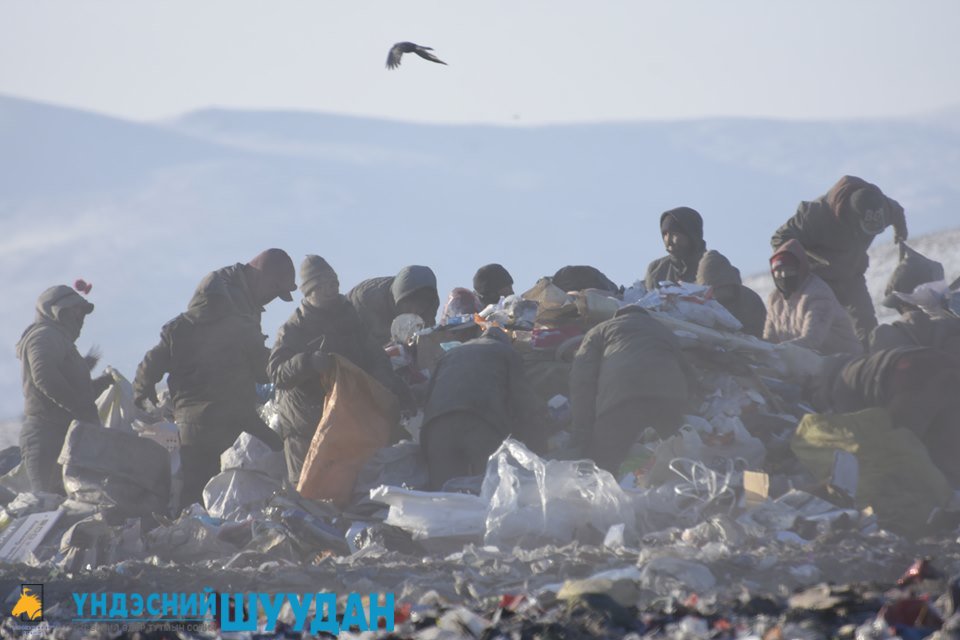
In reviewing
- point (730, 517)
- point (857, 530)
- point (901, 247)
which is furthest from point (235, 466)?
point (901, 247)

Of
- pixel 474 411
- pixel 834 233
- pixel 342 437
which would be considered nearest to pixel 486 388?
pixel 474 411

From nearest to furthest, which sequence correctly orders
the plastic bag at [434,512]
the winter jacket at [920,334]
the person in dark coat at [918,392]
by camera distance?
1. the plastic bag at [434,512]
2. the person in dark coat at [918,392]
3. the winter jacket at [920,334]

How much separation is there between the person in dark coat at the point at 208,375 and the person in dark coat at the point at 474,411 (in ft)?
5.32

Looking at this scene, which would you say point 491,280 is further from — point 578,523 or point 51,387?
point 578,523

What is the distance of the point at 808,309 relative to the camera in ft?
33.6

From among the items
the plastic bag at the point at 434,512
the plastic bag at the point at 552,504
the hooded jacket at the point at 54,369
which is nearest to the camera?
the plastic bag at the point at 552,504

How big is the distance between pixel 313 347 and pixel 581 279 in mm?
2679

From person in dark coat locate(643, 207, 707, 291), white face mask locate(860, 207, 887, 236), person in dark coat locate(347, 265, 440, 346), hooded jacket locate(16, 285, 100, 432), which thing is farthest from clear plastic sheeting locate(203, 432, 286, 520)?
white face mask locate(860, 207, 887, 236)

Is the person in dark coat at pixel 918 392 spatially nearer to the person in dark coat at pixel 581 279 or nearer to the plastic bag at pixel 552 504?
the plastic bag at pixel 552 504

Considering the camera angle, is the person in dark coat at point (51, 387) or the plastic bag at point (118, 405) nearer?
the person in dark coat at point (51, 387)

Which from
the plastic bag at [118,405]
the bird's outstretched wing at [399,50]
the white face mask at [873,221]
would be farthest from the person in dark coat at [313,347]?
the white face mask at [873,221]

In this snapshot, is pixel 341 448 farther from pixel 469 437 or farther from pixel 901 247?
pixel 901 247

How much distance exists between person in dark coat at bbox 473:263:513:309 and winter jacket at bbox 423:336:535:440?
2162mm

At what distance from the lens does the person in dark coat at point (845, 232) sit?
10945 millimetres
